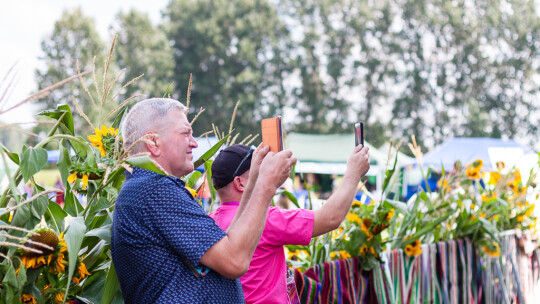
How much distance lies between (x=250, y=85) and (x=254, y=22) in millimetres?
3416

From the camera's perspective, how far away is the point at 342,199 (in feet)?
6.23

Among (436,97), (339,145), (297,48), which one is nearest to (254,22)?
(297,48)

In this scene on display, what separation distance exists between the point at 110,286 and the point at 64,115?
496 millimetres

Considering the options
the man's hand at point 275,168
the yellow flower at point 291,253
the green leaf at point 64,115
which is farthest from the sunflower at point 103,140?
the yellow flower at point 291,253

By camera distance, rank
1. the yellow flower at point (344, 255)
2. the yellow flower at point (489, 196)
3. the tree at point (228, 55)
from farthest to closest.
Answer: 1. the tree at point (228, 55)
2. the yellow flower at point (489, 196)
3. the yellow flower at point (344, 255)

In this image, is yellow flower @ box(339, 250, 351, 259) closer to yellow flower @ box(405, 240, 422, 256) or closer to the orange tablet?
yellow flower @ box(405, 240, 422, 256)

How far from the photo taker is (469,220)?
3.75 m

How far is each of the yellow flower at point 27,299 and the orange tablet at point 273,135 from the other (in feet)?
2.31

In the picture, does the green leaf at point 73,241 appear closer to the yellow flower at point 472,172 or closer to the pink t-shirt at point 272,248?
the pink t-shirt at point 272,248

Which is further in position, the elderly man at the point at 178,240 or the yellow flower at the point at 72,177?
the yellow flower at the point at 72,177

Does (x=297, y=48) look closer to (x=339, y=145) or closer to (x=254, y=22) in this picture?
(x=254, y=22)

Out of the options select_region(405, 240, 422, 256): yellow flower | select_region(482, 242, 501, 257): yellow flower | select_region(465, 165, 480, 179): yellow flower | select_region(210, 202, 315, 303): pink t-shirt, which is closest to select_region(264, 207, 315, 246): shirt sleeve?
select_region(210, 202, 315, 303): pink t-shirt

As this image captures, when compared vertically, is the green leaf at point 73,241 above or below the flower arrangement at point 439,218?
above

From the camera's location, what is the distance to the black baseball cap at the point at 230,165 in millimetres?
1905
